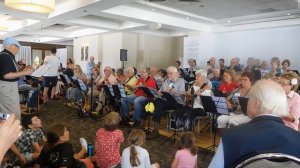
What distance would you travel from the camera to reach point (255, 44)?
32.5ft

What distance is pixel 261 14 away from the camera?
28.2ft

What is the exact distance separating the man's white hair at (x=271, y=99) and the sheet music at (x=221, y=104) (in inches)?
94.1

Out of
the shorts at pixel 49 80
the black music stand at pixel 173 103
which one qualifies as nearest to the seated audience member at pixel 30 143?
the black music stand at pixel 173 103

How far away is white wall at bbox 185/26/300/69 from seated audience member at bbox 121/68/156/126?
17.3 ft

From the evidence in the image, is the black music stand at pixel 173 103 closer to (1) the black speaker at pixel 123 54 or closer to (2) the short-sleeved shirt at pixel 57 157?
(2) the short-sleeved shirt at pixel 57 157

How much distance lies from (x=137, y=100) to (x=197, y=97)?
1274mm

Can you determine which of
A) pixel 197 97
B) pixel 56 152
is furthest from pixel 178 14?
pixel 56 152

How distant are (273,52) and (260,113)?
889cm

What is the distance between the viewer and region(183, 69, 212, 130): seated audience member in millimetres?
4688

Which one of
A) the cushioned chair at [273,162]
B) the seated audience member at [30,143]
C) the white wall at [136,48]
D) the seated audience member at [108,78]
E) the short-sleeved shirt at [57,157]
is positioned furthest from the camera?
the white wall at [136,48]

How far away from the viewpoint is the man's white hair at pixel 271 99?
1.45 metres

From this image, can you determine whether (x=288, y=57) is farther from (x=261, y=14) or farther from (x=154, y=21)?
(x=154, y=21)

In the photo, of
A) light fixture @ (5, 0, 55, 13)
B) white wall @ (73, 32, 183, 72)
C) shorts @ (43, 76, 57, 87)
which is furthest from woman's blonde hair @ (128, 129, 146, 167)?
white wall @ (73, 32, 183, 72)

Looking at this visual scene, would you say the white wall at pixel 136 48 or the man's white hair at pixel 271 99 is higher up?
the white wall at pixel 136 48
